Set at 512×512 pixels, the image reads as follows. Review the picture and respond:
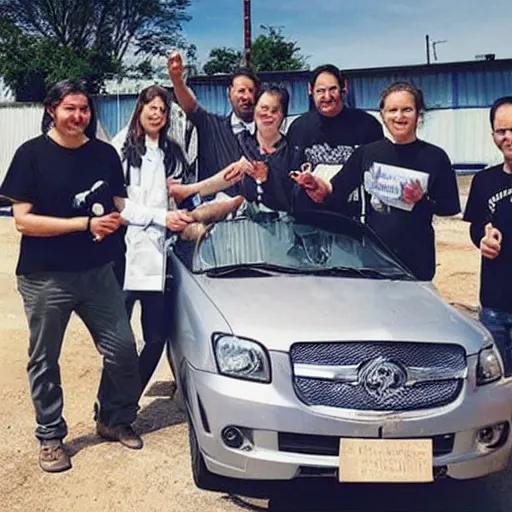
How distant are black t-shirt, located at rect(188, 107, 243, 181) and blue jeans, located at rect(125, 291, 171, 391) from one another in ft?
3.18

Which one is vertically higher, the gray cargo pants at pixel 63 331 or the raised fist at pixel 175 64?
the raised fist at pixel 175 64

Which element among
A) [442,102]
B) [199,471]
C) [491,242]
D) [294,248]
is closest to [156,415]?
[199,471]

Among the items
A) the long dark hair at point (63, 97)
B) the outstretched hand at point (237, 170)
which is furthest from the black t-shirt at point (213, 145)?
the long dark hair at point (63, 97)

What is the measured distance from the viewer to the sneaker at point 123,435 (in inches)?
174

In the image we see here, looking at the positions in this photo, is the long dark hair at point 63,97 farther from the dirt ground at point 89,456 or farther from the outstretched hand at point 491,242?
the outstretched hand at point 491,242

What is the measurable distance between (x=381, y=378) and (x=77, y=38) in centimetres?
4082

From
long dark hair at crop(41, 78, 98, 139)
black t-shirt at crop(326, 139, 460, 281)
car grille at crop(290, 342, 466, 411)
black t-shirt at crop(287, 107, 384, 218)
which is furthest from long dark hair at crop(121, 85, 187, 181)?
car grille at crop(290, 342, 466, 411)

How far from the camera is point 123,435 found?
4480 mm

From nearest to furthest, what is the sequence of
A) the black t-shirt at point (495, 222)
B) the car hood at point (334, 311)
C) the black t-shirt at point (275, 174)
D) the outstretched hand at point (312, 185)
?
the car hood at point (334, 311), the black t-shirt at point (495, 222), the outstretched hand at point (312, 185), the black t-shirt at point (275, 174)

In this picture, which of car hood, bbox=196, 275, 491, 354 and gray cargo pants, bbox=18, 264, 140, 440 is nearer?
car hood, bbox=196, 275, 491, 354

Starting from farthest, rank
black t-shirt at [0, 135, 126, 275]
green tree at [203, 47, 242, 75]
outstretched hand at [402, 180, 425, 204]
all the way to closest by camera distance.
→ green tree at [203, 47, 242, 75] < outstretched hand at [402, 180, 425, 204] < black t-shirt at [0, 135, 126, 275]

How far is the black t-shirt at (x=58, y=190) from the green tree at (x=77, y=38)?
29.4 meters

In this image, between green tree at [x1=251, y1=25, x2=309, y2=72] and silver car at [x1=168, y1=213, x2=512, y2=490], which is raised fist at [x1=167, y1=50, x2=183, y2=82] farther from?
green tree at [x1=251, y1=25, x2=309, y2=72]

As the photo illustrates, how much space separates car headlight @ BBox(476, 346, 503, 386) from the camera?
362cm
